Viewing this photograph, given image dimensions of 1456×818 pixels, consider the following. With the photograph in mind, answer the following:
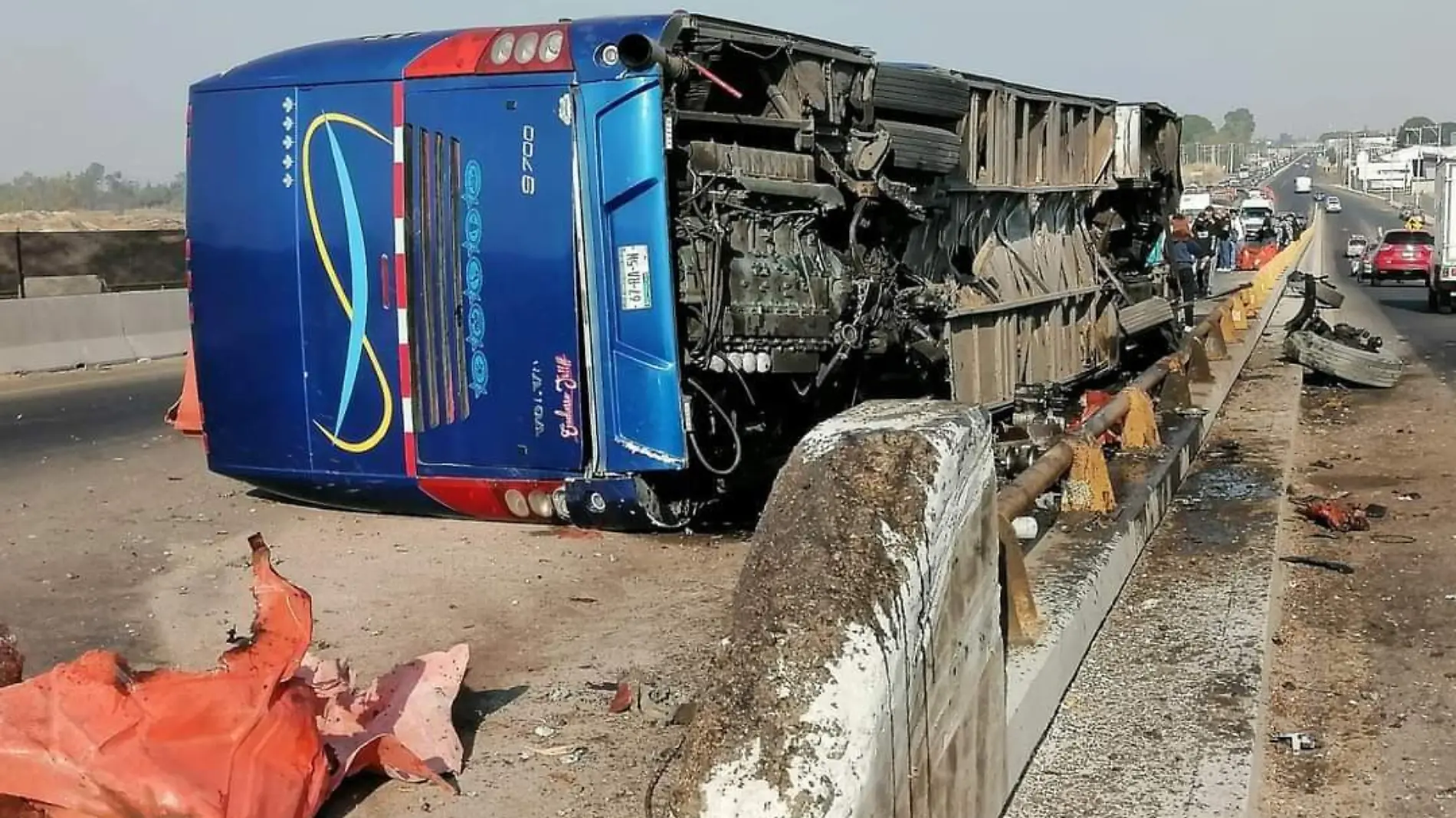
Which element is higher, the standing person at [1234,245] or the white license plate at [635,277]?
the standing person at [1234,245]

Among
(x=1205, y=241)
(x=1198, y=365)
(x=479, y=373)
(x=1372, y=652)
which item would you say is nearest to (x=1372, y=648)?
(x=1372, y=652)

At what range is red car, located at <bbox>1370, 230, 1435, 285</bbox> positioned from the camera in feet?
117

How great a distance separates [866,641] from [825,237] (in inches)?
224

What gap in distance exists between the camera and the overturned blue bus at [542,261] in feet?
22.9

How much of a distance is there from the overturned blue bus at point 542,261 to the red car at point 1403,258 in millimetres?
31133

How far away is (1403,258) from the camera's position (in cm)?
3591

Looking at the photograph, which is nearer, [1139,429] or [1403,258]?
[1139,429]

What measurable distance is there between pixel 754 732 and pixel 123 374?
51.2 ft

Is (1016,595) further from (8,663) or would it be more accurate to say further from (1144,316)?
(1144,316)

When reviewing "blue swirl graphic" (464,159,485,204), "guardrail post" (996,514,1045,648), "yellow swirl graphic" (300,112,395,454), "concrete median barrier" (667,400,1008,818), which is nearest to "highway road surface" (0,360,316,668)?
"yellow swirl graphic" (300,112,395,454)

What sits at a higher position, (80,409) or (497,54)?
(497,54)

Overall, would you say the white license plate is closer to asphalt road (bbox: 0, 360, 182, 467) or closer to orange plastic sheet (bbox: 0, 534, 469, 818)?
orange plastic sheet (bbox: 0, 534, 469, 818)

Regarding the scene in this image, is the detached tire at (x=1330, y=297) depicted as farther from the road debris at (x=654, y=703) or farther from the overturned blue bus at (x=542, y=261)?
the road debris at (x=654, y=703)

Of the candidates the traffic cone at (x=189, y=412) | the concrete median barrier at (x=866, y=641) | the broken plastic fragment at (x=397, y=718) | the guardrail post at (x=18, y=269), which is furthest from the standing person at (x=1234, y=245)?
the concrete median barrier at (x=866, y=641)
